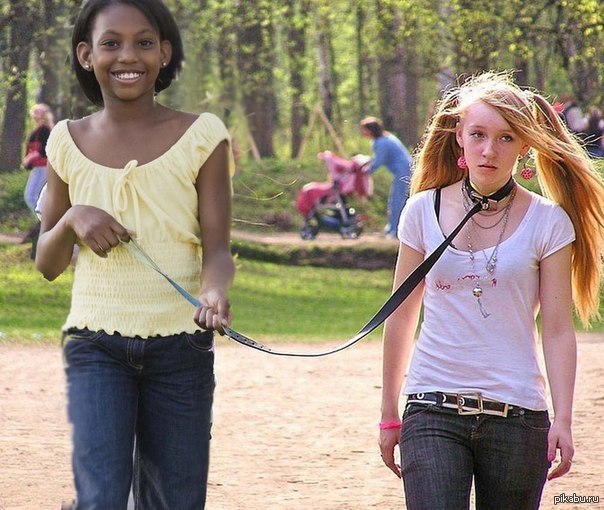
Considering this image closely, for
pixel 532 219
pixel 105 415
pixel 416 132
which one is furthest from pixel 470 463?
pixel 416 132

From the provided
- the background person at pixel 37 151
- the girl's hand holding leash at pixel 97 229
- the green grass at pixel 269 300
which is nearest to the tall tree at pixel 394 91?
the green grass at pixel 269 300

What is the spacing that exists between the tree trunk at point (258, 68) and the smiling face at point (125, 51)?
17.9 metres

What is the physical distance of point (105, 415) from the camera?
9.78ft

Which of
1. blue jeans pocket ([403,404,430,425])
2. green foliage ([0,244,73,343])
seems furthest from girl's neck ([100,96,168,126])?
green foliage ([0,244,73,343])

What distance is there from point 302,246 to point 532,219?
58.2 ft

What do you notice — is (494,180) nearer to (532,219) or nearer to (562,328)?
(532,219)

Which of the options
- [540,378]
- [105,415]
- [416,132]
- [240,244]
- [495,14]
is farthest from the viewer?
[416,132]

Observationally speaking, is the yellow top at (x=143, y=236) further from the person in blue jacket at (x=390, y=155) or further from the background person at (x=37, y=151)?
the person in blue jacket at (x=390, y=155)

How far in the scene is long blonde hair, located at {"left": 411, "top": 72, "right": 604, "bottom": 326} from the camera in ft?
10.8

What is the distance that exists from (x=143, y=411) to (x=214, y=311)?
325mm

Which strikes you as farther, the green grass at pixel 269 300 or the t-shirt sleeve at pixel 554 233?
the green grass at pixel 269 300

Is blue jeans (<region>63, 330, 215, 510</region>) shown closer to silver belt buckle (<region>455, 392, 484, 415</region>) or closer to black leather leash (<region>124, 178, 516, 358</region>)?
black leather leash (<region>124, 178, 516, 358</region>)

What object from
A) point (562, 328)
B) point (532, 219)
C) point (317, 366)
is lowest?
point (317, 366)

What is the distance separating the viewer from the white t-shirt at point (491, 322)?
10.3 ft
